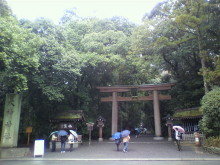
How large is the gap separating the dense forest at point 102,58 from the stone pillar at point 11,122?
134 cm

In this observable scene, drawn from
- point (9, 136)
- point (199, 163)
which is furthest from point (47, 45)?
point (199, 163)

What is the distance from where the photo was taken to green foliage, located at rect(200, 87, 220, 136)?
12.0 m

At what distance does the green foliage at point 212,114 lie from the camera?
1200 centimetres

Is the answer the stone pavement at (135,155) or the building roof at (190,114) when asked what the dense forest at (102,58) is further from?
the stone pavement at (135,155)

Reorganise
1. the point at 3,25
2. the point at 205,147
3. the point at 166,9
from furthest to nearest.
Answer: the point at 166,9, the point at 205,147, the point at 3,25

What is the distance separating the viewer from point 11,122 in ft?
42.3

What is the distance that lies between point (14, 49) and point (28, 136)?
10.5 m

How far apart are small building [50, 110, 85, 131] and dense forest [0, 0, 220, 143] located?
0.75 metres

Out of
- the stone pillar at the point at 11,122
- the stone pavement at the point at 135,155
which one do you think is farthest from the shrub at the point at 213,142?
→ the stone pillar at the point at 11,122

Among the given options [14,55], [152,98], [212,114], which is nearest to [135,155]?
[212,114]

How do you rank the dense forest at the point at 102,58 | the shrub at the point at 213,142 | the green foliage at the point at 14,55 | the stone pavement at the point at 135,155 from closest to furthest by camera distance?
the stone pavement at the point at 135,155 < the green foliage at the point at 14,55 < the shrub at the point at 213,142 < the dense forest at the point at 102,58

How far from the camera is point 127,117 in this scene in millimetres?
32688

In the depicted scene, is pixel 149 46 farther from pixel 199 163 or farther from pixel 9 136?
pixel 9 136

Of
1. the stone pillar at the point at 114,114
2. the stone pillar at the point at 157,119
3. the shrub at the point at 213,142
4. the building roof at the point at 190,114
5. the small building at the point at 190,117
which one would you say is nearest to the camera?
the shrub at the point at 213,142
